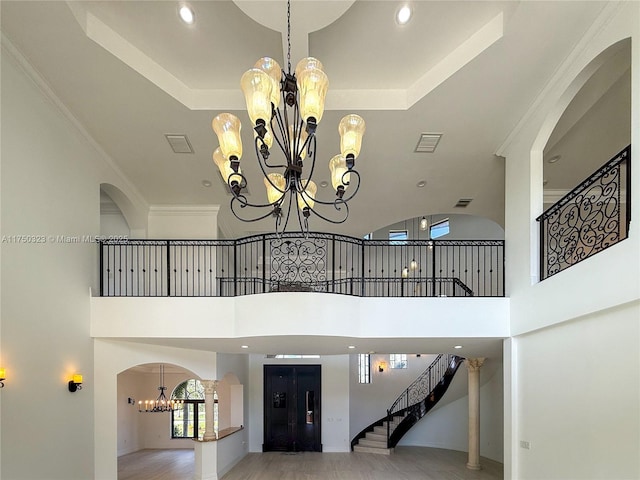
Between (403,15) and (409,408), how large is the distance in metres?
11.8

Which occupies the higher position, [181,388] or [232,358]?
[232,358]

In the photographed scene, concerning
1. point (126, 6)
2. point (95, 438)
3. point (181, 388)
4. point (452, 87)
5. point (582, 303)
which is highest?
point (126, 6)

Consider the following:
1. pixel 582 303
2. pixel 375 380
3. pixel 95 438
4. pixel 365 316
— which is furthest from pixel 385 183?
pixel 375 380

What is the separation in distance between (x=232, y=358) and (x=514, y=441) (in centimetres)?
671

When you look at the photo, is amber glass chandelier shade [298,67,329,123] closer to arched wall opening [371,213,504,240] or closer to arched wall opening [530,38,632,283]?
arched wall opening [530,38,632,283]

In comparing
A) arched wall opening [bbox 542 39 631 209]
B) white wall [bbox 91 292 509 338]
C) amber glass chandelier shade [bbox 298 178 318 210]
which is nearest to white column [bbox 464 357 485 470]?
arched wall opening [bbox 542 39 631 209]

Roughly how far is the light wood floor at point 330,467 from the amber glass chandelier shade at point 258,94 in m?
8.80

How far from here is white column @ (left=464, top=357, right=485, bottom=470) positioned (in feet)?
35.4

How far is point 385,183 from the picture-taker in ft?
27.8

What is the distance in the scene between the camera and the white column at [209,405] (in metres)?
9.12

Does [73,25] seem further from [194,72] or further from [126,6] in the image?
[194,72]

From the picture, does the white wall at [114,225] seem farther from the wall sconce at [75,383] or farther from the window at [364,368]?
the window at [364,368]

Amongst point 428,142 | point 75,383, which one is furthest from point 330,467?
point 428,142

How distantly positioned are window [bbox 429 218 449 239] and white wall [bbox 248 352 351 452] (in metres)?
4.94
